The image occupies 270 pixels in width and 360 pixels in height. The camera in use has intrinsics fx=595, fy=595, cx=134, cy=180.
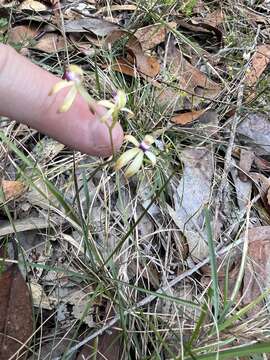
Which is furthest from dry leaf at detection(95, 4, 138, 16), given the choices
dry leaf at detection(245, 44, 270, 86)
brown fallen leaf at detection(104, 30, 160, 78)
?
dry leaf at detection(245, 44, 270, 86)

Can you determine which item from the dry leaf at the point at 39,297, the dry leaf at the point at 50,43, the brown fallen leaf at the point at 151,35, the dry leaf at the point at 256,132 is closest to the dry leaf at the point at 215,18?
the brown fallen leaf at the point at 151,35

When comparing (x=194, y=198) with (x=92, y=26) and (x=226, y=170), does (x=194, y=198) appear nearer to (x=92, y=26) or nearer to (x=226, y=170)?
(x=226, y=170)

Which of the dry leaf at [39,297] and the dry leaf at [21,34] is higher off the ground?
the dry leaf at [21,34]

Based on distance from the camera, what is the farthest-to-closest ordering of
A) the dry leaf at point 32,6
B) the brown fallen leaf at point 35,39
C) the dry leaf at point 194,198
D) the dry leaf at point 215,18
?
the dry leaf at point 215,18, the dry leaf at point 32,6, the brown fallen leaf at point 35,39, the dry leaf at point 194,198

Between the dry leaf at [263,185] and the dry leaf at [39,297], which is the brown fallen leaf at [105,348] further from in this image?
the dry leaf at [263,185]

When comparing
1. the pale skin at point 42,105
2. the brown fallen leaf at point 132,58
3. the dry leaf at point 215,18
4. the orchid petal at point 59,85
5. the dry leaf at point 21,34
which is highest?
the orchid petal at point 59,85

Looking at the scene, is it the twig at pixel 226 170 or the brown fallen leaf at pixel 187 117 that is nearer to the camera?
the twig at pixel 226 170

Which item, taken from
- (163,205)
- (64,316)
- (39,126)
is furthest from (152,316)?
(39,126)

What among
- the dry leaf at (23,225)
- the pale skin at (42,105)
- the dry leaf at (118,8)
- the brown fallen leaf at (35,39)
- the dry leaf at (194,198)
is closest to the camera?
the pale skin at (42,105)
